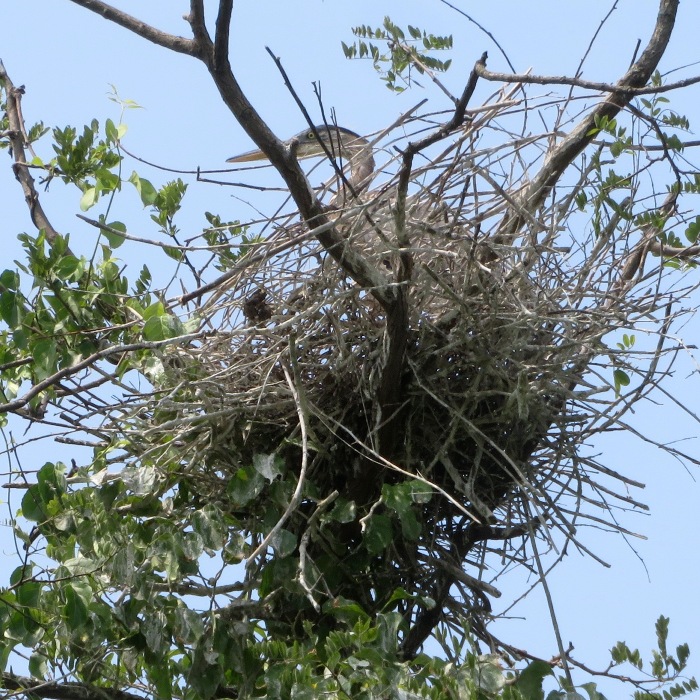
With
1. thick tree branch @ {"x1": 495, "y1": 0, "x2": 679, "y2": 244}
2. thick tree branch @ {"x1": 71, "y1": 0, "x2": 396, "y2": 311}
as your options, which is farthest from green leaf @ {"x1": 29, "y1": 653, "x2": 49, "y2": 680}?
thick tree branch @ {"x1": 495, "y1": 0, "x2": 679, "y2": 244}

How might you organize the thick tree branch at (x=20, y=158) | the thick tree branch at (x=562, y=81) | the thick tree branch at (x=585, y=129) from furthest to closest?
the thick tree branch at (x=20, y=158) → the thick tree branch at (x=585, y=129) → the thick tree branch at (x=562, y=81)

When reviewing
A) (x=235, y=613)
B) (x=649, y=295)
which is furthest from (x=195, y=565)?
(x=649, y=295)

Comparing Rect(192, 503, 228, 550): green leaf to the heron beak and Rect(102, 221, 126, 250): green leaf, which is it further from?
the heron beak

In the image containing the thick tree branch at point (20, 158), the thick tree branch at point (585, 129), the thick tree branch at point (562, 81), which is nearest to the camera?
the thick tree branch at point (562, 81)

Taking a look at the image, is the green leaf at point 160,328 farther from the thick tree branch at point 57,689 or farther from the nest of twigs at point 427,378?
the thick tree branch at point 57,689

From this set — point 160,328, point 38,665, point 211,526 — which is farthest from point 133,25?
point 38,665

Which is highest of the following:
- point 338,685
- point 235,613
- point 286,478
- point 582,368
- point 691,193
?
point 691,193

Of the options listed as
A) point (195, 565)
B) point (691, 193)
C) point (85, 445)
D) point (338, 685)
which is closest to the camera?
point (338, 685)

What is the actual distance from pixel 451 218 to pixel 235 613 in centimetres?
114

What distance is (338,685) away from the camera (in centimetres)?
224

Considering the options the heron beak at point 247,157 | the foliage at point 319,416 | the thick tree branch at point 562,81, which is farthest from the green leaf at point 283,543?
the heron beak at point 247,157

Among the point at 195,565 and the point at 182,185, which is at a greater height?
the point at 182,185

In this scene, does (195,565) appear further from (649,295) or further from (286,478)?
(649,295)

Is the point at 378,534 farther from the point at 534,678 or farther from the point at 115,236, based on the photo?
the point at 115,236
